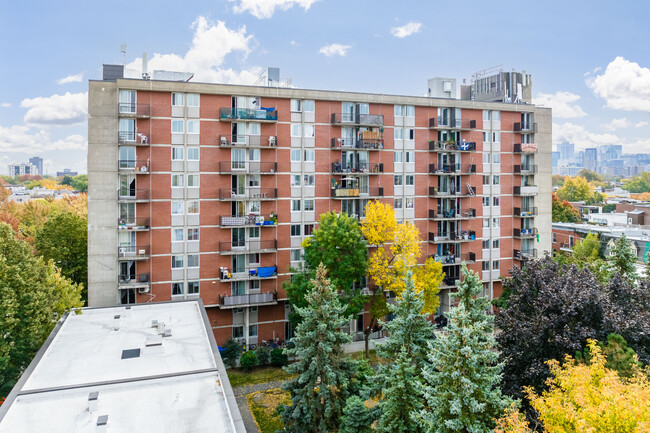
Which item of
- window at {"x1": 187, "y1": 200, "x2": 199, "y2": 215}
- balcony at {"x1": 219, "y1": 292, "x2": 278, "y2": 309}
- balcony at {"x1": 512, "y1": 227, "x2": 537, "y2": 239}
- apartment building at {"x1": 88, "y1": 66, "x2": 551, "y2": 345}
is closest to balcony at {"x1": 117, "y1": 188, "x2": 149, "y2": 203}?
apartment building at {"x1": 88, "y1": 66, "x2": 551, "y2": 345}

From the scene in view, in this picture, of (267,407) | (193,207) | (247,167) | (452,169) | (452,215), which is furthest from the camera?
(452,169)

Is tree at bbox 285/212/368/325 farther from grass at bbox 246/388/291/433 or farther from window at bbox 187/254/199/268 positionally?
window at bbox 187/254/199/268

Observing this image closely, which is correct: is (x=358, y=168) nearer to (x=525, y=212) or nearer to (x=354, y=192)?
(x=354, y=192)

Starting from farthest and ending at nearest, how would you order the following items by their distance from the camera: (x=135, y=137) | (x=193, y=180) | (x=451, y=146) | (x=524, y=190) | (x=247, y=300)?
(x=524, y=190) < (x=451, y=146) < (x=247, y=300) < (x=193, y=180) < (x=135, y=137)

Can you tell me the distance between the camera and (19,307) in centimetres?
2762

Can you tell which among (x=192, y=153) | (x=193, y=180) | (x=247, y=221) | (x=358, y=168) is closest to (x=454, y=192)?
(x=358, y=168)

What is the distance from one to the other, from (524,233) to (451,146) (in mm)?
12670

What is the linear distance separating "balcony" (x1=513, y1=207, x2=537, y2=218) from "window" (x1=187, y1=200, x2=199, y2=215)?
3220 centimetres

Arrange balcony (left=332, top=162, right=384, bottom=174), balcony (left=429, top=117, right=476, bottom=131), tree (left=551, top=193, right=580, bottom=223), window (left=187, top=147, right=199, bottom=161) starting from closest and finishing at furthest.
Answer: window (left=187, top=147, right=199, bottom=161) → balcony (left=332, top=162, right=384, bottom=174) → balcony (left=429, top=117, right=476, bottom=131) → tree (left=551, top=193, right=580, bottom=223)

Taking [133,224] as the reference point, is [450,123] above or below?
above

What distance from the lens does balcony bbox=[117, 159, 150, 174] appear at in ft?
119

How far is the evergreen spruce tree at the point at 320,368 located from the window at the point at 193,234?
16.3 metres

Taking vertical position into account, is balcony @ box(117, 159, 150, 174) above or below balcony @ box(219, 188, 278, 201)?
above

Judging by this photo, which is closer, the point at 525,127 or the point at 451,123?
the point at 451,123
